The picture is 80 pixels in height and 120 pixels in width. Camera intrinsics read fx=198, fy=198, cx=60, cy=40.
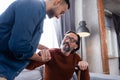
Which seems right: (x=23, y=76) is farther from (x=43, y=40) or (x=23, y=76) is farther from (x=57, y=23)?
(x=57, y=23)

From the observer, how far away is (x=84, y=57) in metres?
3.75

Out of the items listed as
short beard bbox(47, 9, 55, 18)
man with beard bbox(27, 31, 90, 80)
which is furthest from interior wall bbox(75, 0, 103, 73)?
short beard bbox(47, 9, 55, 18)

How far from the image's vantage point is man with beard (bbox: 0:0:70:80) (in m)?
0.95

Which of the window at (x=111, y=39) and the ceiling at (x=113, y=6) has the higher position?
the ceiling at (x=113, y=6)

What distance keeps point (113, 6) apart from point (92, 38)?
0.68 meters

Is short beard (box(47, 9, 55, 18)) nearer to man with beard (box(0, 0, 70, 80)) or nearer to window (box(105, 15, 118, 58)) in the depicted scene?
man with beard (box(0, 0, 70, 80))

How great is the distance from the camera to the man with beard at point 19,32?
95 centimetres

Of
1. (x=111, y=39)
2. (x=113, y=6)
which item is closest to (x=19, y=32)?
(x=111, y=39)

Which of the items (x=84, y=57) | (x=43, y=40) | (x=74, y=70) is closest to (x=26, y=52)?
(x=74, y=70)

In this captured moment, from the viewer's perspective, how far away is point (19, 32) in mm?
940

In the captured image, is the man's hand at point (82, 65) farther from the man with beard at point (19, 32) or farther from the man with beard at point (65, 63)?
the man with beard at point (19, 32)

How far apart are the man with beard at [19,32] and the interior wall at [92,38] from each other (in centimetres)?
260

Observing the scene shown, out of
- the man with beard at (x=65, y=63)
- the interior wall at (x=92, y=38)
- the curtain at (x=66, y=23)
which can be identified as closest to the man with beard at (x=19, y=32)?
the man with beard at (x=65, y=63)

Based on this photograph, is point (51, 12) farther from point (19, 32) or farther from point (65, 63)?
point (65, 63)
